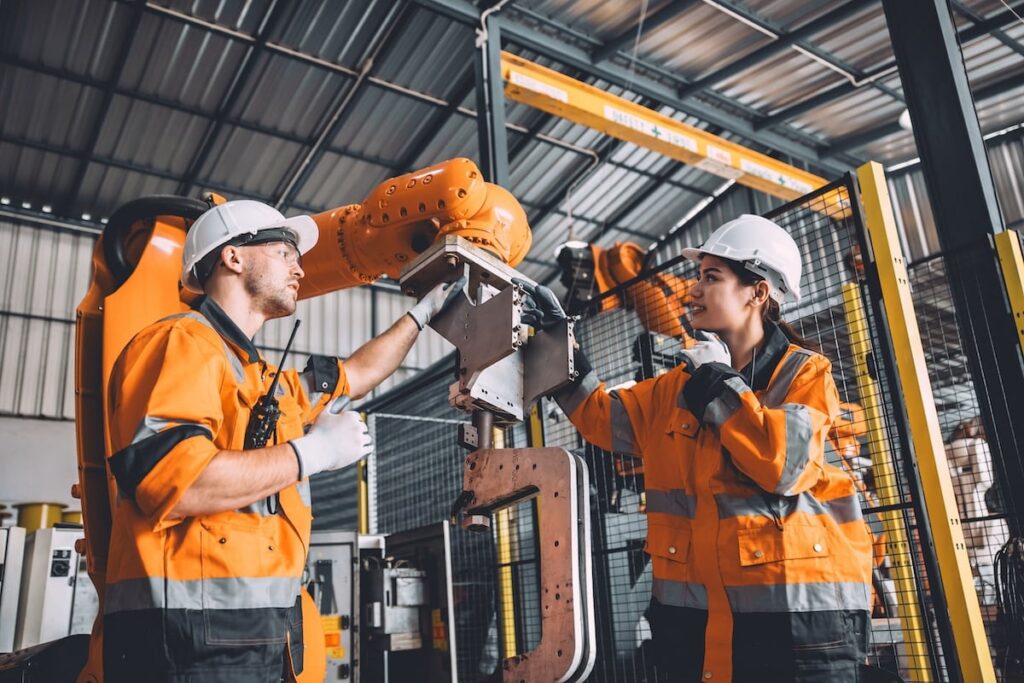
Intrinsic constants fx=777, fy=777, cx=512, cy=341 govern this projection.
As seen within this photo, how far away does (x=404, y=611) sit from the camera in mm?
4371

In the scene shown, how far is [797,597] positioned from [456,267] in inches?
54.1

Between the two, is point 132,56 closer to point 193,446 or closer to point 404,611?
point 404,611

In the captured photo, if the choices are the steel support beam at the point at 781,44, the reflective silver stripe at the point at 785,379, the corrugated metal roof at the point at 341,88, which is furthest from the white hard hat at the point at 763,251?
the steel support beam at the point at 781,44

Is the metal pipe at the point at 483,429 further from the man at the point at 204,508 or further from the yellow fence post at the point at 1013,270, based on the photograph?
the yellow fence post at the point at 1013,270

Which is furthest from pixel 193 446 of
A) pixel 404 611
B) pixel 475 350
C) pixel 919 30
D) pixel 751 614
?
pixel 919 30

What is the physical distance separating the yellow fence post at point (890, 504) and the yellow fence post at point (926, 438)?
0.34m

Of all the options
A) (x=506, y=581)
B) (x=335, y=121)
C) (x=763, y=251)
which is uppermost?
(x=335, y=121)

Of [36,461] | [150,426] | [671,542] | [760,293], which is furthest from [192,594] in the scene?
[36,461]

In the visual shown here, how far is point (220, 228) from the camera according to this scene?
8.04ft

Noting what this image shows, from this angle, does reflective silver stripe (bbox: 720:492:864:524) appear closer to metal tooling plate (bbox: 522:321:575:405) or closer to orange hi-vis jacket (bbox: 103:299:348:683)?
metal tooling plate (bbox: 522:321:575:405)

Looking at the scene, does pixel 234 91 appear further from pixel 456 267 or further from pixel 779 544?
pixel 779 544

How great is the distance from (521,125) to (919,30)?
8.35m

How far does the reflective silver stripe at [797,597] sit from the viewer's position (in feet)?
6.57

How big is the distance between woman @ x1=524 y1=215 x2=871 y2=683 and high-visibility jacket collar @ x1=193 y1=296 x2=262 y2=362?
34.5 inches
